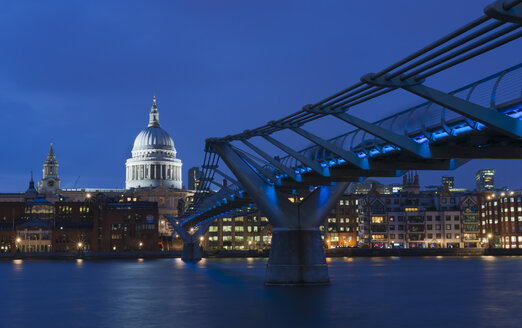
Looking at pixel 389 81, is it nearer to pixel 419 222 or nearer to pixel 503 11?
pixel 503 11

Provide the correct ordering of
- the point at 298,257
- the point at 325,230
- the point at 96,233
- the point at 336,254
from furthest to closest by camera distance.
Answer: the point at 325,230, the point at 96,233, the point at 336,254, the point at 298,257

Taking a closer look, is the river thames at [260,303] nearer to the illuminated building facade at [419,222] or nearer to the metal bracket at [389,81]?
the metal bracket at [389,81]

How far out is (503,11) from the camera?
19.2 meters

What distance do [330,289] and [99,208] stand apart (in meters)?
138

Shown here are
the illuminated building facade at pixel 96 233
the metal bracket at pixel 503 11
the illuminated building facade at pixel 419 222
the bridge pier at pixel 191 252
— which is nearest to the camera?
the metal bracket at pixel 503 11

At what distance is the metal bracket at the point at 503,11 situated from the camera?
755 inches

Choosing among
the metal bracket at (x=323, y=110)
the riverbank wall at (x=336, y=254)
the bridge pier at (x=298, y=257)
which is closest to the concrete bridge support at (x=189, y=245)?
the riverbank wall at (x=336, y=254)

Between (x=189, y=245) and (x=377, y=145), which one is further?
(x=189, y=245)

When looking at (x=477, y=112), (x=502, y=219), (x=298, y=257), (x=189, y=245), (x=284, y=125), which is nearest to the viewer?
(x=477, y=112)

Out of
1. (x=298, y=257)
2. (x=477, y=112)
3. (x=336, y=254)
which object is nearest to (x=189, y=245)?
(x=336, y=254)

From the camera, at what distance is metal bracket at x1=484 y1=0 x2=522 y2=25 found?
63.0 feet

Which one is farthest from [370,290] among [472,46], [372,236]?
[372,236]

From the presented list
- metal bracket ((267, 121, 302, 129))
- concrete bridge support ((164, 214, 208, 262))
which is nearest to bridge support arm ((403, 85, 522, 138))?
metal bracket ((267, 121, 302, 129))

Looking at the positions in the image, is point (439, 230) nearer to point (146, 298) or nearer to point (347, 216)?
point (347, 216)
